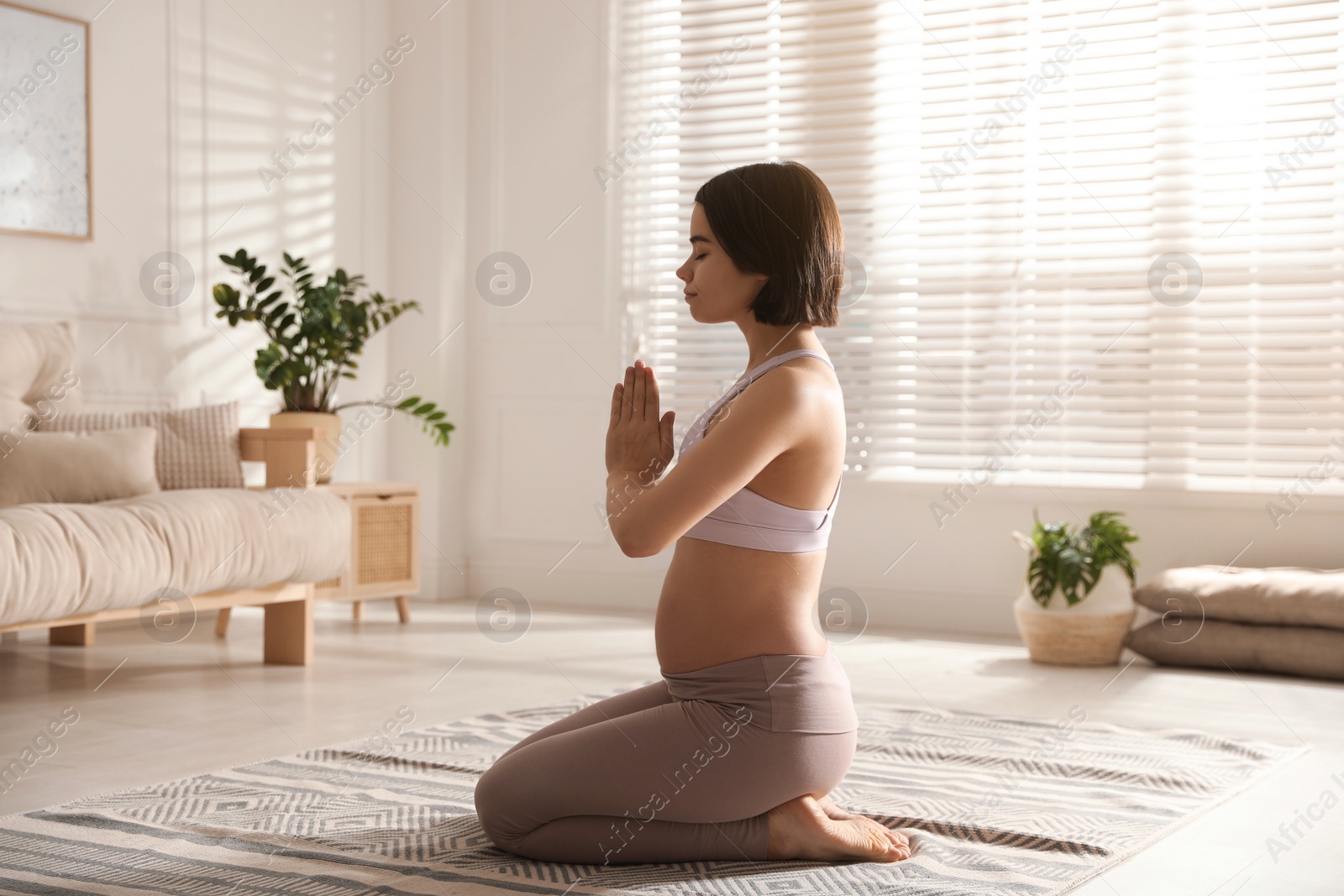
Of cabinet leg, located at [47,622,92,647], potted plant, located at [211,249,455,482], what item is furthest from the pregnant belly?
cabinet leg, located at [47,622,92,647]

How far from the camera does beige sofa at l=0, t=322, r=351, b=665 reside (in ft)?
9.77

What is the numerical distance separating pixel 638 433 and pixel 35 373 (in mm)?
2719

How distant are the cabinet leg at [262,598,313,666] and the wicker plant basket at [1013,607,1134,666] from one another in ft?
6.99

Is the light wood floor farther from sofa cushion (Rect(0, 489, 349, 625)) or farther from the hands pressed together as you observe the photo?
the hands pressed together

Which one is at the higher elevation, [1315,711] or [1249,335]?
[1249,335]

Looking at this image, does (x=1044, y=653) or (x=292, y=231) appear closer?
(x=1044, y=653)

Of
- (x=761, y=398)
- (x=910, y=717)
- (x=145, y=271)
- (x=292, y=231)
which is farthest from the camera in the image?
(x=292, y=231)

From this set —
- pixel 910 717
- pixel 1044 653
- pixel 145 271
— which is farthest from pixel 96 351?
pixel 1044 653

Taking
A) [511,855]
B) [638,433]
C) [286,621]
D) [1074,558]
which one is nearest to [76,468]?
[286,621]

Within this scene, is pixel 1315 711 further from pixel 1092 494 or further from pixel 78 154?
pixel 78 154

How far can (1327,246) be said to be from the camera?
4.28 metres

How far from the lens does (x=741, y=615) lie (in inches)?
70.9

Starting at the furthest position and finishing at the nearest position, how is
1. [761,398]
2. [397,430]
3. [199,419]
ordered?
[397,430] < [199,419] < [761,398]

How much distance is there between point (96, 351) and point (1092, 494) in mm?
3377
